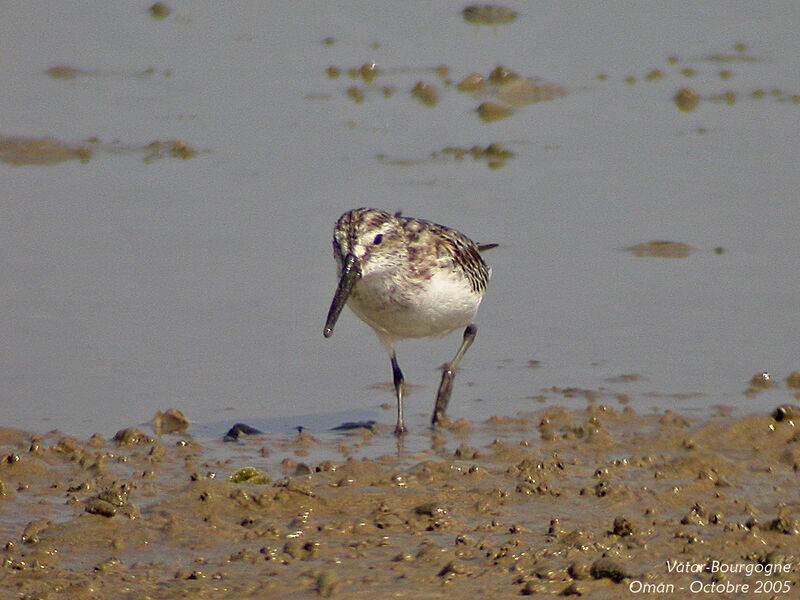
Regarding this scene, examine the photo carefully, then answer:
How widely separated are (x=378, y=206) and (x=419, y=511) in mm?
5523

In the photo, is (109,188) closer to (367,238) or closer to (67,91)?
(67,91)

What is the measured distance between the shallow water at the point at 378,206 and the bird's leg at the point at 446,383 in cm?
13

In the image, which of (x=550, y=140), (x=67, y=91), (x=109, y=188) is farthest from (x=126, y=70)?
(x=550, y=140)

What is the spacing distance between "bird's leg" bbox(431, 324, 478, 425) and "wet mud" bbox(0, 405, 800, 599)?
0.76 ft

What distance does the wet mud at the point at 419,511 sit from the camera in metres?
5.48

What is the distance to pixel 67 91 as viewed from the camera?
15.5m

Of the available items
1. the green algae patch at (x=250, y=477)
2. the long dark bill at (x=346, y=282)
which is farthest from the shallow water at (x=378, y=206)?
the green algae patch at (x=250, y=477)

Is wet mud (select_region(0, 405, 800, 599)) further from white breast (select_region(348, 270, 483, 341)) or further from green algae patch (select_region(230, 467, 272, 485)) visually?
white breast (select_region(348, 270, 483, 341))

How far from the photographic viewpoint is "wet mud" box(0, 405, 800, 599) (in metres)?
5.48

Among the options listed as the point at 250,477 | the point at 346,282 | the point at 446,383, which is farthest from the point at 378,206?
the point at 250,477

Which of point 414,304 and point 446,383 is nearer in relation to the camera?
point 414,304

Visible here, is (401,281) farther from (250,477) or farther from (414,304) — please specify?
(250,477)

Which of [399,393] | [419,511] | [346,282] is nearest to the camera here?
[419,511]

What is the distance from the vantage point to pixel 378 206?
1146 centimetres
